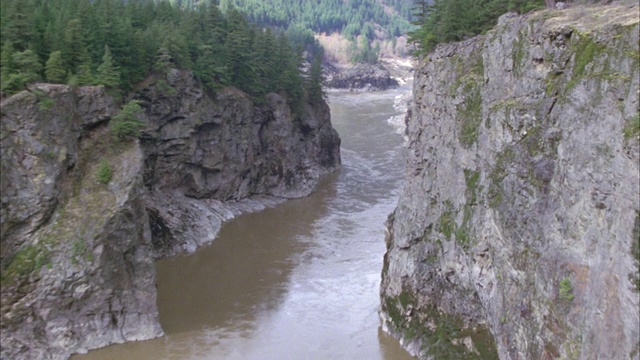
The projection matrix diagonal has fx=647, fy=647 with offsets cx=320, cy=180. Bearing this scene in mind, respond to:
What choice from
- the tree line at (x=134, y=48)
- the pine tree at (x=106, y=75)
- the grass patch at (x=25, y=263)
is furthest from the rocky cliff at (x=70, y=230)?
the pine tree at (x=106, y=75)

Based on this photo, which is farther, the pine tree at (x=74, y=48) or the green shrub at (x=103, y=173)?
the pine tree at (x=74, y=48)

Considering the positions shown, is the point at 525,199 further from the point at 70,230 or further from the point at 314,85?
the point at 314,85

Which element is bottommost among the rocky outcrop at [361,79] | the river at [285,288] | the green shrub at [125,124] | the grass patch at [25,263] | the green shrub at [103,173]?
the rocky outcrop at [361,79]

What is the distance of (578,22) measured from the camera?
20.5m

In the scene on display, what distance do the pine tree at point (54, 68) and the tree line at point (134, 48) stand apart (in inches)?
1.8

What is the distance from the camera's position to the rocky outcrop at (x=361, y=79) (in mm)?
138625

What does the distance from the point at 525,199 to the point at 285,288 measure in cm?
1868

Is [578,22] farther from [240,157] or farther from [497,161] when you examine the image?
[240,157]

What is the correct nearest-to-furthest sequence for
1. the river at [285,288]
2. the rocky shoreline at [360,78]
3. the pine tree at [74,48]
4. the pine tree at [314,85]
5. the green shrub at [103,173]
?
the river at [285,288] < the green shrub at [103,173] < the pine tree at [74,48] < the pine tree at [314,85] < the rocky shoreline at [360,78]

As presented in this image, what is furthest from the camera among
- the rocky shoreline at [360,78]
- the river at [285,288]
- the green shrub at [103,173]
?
the rocky shoreline at [360,78]

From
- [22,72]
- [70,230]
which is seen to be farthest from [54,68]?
[70,230]

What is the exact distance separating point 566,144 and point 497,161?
4.46 m

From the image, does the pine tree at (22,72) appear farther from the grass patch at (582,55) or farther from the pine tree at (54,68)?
the grass patch at (582,55)

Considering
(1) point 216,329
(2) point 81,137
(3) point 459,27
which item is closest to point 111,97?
(2) point 81,137
